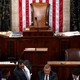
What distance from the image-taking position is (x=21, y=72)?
22.5ft

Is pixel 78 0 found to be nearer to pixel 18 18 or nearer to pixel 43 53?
pixel 18 18

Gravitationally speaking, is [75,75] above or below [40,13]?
below

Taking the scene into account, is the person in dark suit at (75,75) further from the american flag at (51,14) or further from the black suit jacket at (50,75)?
the american flag at (51,14)

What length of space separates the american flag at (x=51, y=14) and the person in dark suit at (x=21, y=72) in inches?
220

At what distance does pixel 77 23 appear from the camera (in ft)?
40.5

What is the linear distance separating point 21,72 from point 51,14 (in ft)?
19.2

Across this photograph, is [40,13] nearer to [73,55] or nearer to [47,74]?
[73,55]

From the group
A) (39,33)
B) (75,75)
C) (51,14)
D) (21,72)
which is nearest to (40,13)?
(51,14)

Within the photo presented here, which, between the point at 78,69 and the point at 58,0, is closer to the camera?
the point at 78,69

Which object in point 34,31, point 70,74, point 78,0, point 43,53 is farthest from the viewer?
point 78,0

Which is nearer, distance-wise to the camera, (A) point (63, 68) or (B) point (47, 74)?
(B) point (47, 74)

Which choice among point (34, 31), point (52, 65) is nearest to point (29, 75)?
point (52, 65)

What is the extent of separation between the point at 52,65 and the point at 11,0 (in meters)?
5.77

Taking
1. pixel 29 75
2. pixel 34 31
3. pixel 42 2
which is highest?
pixel 42 2
